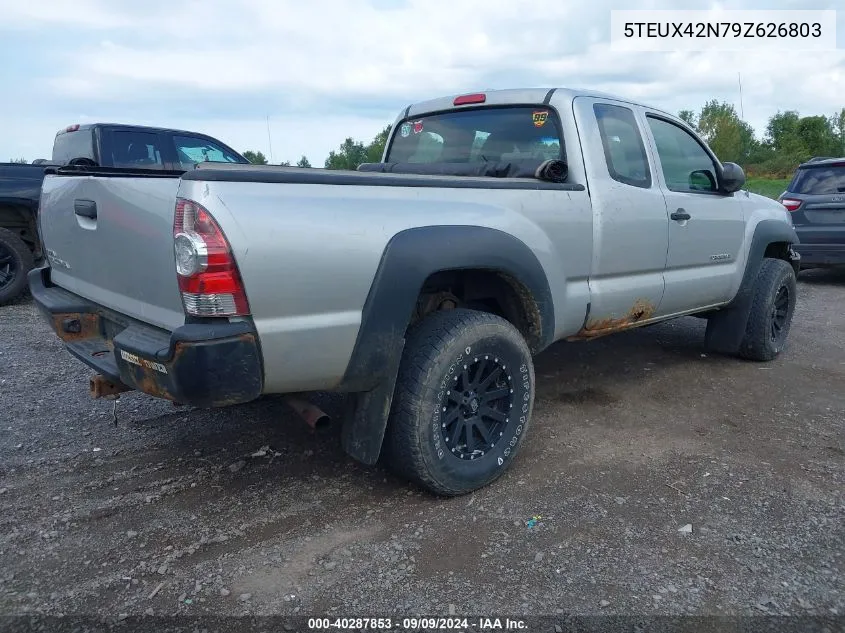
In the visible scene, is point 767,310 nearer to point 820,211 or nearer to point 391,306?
point 391,306

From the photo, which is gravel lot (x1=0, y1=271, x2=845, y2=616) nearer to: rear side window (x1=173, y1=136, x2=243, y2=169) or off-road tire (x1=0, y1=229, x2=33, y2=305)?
off-road tire (x1=0, y1=229, x2=33, y2=305)

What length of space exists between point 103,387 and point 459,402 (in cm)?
156

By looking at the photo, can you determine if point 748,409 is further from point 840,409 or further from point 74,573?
point 74,573

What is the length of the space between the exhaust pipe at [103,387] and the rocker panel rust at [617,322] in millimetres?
2324

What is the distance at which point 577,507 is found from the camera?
3064 mm

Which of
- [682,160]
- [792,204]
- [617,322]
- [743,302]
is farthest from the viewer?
[792,204]

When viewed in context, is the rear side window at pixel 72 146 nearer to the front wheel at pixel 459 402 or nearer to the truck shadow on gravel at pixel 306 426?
the truck shadow on gravel at pixel 306 426

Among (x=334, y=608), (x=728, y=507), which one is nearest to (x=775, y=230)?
(x=728, y=507)

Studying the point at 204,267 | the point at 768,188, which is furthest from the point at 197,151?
the point at 768,188

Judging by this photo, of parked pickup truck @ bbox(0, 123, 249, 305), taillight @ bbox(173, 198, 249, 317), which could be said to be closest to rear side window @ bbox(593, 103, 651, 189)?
taillight @ bbox(173, 198, 249, 317)

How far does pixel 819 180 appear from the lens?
29.9ft

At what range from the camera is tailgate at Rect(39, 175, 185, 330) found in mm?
2520

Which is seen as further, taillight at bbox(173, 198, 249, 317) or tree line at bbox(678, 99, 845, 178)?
tree line at bbox(678, 99, 845, 178)

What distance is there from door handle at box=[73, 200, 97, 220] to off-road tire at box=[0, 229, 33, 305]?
4.79 m
